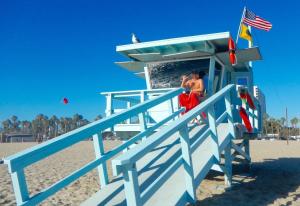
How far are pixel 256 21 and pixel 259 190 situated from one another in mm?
7306

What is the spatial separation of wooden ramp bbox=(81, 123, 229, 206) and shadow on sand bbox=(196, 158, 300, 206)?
1.21 meters

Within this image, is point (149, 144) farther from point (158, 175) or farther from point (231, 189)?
point (231, 189)

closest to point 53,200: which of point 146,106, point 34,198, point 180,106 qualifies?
point 146,106

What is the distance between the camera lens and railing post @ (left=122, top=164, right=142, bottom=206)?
3.06m

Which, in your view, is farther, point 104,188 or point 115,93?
point 115,93

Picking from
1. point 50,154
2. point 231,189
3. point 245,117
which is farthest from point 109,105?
point 50,154

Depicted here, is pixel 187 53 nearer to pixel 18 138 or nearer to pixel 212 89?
pixel 212 89

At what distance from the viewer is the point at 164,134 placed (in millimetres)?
3771

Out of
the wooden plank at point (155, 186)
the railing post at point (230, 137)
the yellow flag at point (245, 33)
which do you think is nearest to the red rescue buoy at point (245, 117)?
the railing post at point (230, 137)

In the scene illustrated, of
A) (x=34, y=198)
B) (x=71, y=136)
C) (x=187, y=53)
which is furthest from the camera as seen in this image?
(x=187, y=53)

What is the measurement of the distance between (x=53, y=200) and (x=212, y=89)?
5.10 metres

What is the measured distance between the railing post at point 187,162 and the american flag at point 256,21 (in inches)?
367

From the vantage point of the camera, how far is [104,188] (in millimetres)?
5074

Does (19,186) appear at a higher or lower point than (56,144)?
lower
